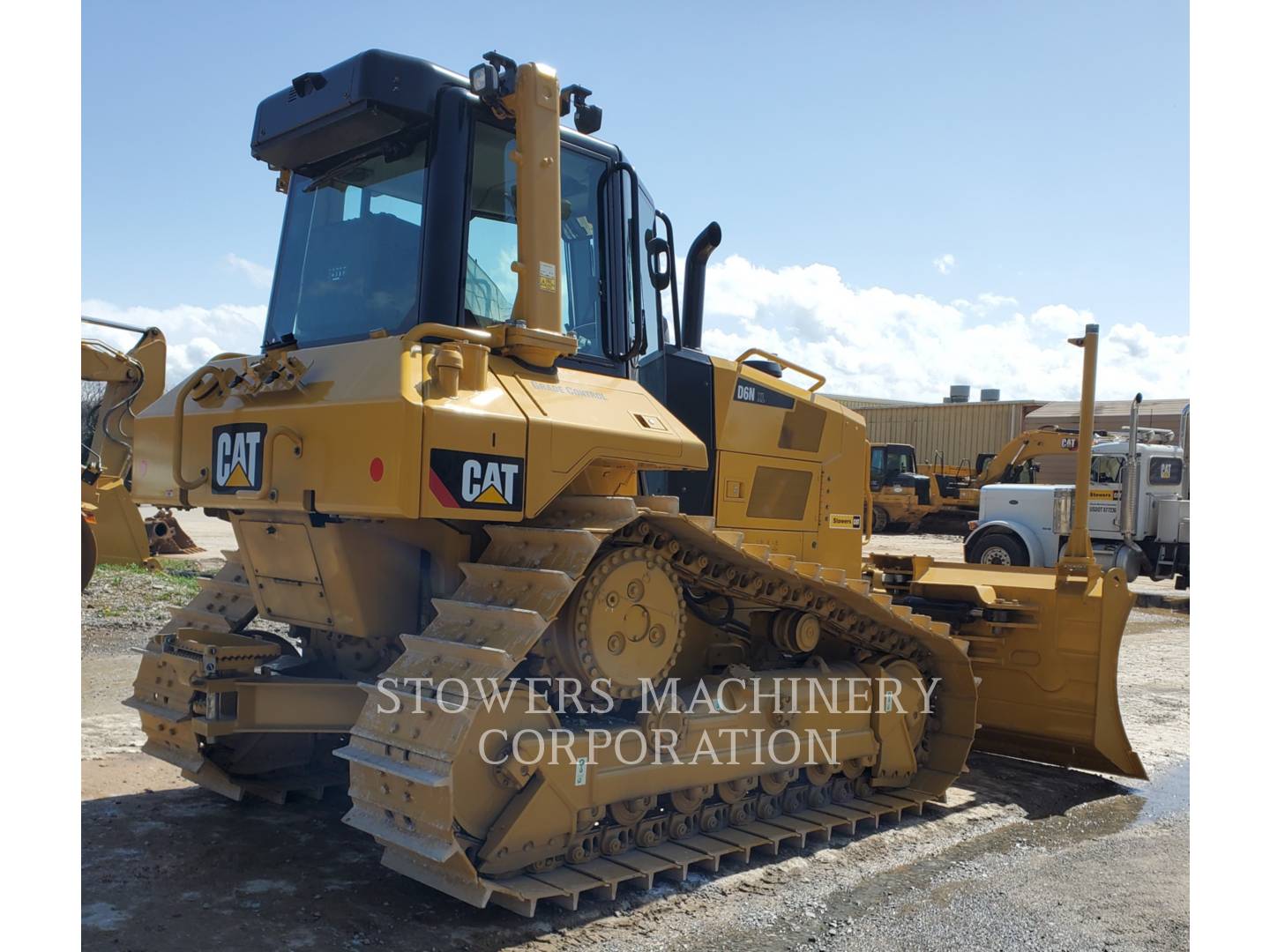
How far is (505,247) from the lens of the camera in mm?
4680

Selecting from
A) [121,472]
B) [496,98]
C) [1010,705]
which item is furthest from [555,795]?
[121,472]

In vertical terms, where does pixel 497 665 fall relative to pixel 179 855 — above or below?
above

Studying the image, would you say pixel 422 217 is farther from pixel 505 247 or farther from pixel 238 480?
pixel 238 480

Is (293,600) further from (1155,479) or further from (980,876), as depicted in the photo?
(1155,479)

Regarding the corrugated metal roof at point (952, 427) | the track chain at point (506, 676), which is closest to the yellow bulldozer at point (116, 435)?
the track chain at point (506, 676)

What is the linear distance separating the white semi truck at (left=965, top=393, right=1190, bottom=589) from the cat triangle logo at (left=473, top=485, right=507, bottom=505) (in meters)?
14.6

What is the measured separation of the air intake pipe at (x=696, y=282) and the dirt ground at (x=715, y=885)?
261 centimetres

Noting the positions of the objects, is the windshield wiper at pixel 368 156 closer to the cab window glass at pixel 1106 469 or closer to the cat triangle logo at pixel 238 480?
the cat triangle logo at pixel 238 480

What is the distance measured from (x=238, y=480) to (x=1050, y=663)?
16.1 feet

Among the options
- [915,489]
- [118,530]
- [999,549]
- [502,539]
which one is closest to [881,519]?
[915,489]

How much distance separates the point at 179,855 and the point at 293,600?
46.4 inches

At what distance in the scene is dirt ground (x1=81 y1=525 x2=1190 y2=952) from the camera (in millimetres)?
4043

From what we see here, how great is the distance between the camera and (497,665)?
3.83 metres

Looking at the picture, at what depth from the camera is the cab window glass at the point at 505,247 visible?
4586 mm
